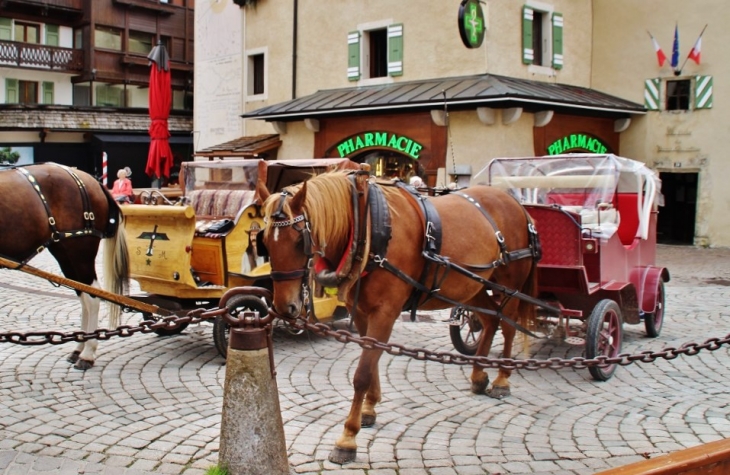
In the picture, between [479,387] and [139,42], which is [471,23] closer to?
[479,387]

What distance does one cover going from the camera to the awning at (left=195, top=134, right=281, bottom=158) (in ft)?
66.3

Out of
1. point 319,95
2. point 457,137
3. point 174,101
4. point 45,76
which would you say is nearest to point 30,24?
point 45,76

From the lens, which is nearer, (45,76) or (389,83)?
(389,83)

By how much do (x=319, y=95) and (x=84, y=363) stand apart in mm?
14202

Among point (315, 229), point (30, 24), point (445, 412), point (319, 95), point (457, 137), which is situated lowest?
point (445, 412)

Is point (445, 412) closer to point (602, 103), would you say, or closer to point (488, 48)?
point (488, 48)

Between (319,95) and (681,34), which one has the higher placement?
(681,34)

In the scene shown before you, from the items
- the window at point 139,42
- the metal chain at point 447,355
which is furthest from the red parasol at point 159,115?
the metal chain at point 447,355

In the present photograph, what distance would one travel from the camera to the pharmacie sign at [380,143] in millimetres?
17625

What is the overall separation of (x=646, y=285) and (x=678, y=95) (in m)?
12.5

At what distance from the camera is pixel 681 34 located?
1855 centimetres

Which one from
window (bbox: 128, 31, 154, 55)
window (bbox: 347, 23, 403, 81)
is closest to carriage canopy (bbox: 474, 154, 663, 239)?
window (bbox: 347, 23, 403, 81)

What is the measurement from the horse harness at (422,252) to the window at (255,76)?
17.5 metres

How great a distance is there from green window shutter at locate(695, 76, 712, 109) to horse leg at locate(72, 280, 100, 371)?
1592 centimetres
